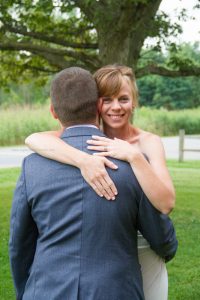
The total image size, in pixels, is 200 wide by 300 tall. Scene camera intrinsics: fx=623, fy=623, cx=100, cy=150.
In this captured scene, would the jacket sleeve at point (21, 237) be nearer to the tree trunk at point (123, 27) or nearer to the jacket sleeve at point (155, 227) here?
the jacket sleeve at point (155, 227)

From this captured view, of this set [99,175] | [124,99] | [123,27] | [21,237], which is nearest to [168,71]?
[123,27]

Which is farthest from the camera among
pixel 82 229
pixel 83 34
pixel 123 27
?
pixel 83 34

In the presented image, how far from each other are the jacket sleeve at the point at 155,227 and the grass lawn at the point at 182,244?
132 inches

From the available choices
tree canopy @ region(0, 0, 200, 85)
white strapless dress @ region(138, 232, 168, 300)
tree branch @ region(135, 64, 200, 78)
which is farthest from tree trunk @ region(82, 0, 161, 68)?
white strapless dress @ region(138, 232, 168, 300)

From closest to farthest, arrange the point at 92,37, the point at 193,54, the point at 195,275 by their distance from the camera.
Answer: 1. the point at 195,275
2. the point at 92,37
3. the point at 193,54

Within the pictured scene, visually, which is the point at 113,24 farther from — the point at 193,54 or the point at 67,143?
the point at 193,54

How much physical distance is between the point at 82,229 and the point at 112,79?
0.68 meters

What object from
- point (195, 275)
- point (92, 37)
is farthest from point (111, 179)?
point (92, 37)

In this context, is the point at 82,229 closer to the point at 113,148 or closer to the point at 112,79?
the point at 113,148

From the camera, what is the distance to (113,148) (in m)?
2.15

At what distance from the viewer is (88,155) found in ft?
7.01

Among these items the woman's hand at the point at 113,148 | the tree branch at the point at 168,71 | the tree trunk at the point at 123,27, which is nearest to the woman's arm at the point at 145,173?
the woman's hand at the point at 113,148

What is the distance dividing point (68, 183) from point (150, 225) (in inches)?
12.8

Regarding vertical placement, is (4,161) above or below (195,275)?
below
